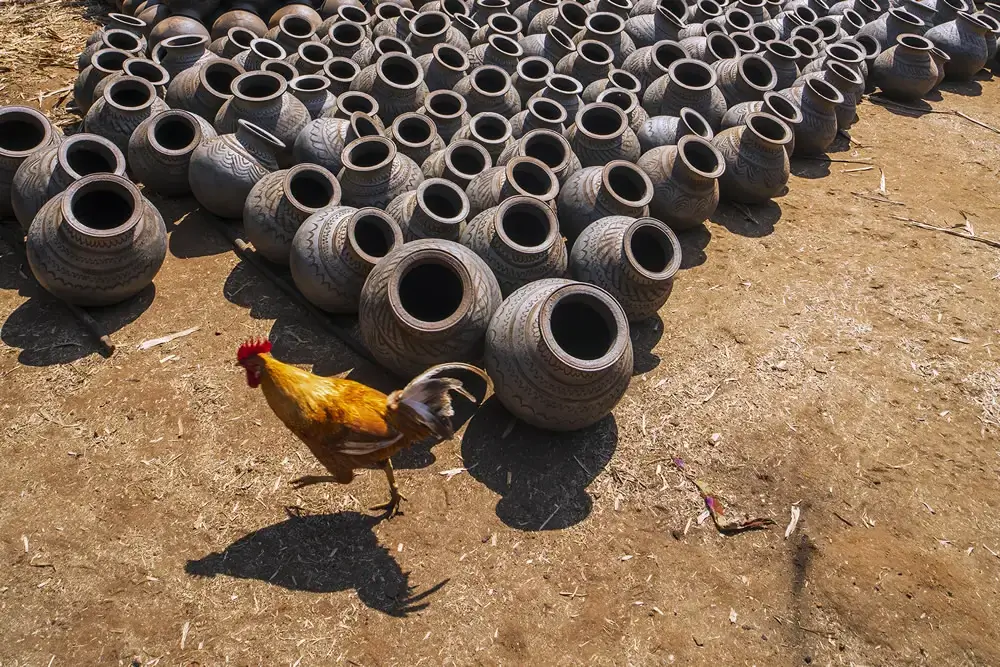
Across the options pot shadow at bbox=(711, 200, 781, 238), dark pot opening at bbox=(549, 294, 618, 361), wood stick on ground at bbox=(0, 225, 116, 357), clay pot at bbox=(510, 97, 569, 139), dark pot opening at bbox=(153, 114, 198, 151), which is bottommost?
wood stick on ground at bbox=(0, 225, 116, 357)

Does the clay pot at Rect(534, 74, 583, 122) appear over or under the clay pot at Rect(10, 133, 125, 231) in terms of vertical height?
over

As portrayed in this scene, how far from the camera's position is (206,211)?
7.68m

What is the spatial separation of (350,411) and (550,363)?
158 centimetres

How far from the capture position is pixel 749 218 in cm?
863

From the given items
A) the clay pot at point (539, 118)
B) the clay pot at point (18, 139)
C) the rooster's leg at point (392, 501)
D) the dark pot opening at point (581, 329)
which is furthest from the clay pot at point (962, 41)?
the clay pot at point (18, 139)

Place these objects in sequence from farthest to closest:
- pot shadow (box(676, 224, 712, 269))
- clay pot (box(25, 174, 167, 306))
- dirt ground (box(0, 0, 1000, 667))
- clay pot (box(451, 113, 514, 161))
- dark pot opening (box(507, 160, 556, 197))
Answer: pot shadow (box(676, 224, 712, 269)) < clay pot (box(451, 113, 514, 161)) < dark pot opening (box(507, 160, 556, 197)) < clay pot (box(25, 174, 167, 306)) < dirt ground (box(0, 0, 1000, 667))

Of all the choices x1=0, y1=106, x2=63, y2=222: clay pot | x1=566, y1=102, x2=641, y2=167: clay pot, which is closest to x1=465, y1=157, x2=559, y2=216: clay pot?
x1=566, y1=102, x2=641, y2=167: clay pot

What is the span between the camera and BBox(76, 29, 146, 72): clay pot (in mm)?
9094

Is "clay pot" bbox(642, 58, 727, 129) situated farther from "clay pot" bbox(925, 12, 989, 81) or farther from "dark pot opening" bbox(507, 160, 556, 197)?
"clay pot" bbox(925, 12, 989, 81)

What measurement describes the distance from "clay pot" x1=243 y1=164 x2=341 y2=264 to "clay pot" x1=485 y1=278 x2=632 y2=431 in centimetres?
251

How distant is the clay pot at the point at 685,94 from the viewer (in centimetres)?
884

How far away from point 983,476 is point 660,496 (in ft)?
9.97

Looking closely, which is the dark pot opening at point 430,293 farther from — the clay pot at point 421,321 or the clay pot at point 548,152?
the clay pot at point 548,152

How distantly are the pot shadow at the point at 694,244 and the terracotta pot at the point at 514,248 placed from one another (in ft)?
7.41
